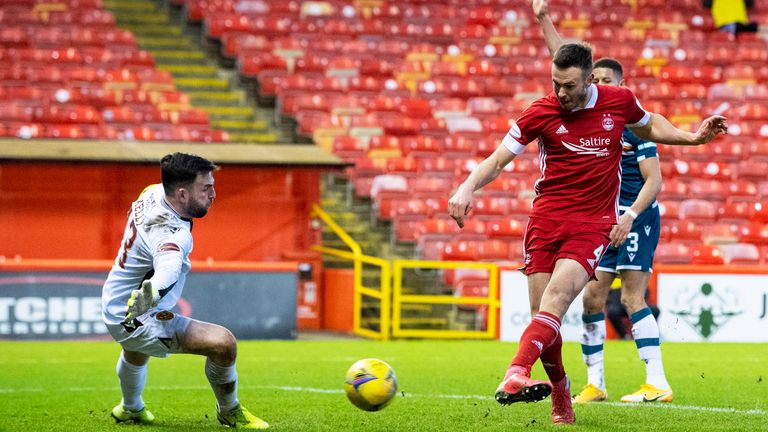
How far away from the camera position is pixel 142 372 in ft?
23.6

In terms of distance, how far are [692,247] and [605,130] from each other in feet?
36.1

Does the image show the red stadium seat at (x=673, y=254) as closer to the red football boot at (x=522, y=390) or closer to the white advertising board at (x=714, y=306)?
the white advertising board at (x=714, y=306)

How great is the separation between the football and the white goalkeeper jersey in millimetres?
1097

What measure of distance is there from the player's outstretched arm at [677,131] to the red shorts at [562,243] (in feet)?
2.19

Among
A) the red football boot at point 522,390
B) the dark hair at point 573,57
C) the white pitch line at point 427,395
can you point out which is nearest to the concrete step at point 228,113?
the white pitch line at point 427,395

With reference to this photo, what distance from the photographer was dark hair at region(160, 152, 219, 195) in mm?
6660

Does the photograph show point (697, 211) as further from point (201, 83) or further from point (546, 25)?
point (546, 25)

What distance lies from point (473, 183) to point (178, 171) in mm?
1628

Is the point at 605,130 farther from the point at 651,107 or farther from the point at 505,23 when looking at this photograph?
the point at 505,23

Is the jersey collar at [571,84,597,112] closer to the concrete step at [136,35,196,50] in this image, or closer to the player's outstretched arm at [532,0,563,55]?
the player's outstretched arm at [532,0,563,55]

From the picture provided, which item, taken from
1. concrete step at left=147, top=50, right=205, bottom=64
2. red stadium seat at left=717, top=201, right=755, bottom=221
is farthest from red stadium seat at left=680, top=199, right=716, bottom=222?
concrete step at left=147, top=50, right=205, bottom=64

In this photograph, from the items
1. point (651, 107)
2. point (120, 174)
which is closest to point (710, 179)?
point (651, 107)

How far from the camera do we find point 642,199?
777 centimetres

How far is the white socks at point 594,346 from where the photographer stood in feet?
28.1
